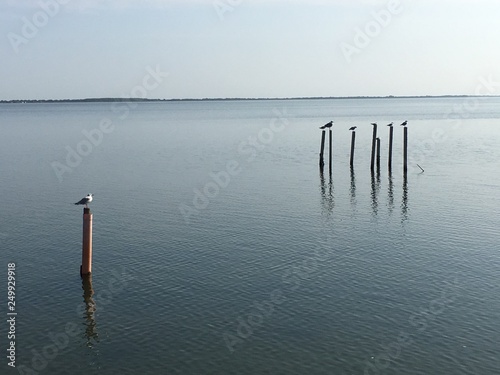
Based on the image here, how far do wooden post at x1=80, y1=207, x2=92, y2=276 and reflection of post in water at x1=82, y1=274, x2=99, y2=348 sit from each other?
0.91 ft

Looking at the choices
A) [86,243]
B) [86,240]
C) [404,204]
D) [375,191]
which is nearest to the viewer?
[86,240]

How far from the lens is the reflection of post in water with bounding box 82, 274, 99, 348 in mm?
18969

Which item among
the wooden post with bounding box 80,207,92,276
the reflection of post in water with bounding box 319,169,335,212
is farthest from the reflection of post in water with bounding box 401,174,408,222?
the wooden post with bounding box 80,207,92,276

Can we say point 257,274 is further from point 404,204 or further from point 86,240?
point 404,204

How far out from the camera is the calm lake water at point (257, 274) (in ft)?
58.3

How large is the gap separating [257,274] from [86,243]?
6867 millimetres

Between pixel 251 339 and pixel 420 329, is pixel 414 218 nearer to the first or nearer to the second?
pixel 420 329

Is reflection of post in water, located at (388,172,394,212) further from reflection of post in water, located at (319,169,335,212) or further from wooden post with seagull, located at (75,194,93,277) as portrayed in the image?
wooden post with seagull, located at (75,194,93,277)

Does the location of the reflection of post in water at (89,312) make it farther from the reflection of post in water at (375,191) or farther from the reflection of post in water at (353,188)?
the reflection of post in water at (353,188)

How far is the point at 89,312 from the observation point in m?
21.0

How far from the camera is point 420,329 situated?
63.4ft

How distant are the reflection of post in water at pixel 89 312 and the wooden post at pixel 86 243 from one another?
0.28 metres

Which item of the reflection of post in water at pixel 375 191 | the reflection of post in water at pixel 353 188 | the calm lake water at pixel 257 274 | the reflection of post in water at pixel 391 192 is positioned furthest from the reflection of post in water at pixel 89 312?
the reflection of post in water at pixel 353 188

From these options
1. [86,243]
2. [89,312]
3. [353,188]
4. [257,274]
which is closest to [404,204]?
[353,188]
